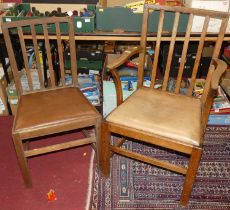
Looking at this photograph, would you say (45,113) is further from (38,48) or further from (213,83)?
(213,83)

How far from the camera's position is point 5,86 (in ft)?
7.61

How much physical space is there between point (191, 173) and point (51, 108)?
2.83 ft

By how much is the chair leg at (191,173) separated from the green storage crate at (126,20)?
1.02 metres

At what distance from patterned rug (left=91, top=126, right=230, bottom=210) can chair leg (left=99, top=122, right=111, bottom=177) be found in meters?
0.08

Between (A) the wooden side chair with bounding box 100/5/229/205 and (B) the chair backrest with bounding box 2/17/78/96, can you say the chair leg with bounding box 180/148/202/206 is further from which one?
(B) the chair backrest with bounding box 2/17/78/96

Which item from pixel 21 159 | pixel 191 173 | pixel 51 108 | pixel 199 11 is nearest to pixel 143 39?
pixel 199 11

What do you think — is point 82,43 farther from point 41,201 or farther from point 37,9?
point 41,201

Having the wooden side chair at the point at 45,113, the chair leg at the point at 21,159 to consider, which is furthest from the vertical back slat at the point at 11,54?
the chair leg at the point at 21,159

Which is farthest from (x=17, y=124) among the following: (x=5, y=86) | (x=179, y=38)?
(x=179, y=38)

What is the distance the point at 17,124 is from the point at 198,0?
145 centimetres

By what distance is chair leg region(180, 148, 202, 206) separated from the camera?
146 cm

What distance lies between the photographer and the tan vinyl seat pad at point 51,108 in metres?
1.58

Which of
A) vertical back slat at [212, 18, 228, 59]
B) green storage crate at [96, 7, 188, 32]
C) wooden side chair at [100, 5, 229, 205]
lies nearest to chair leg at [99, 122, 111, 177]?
wooden side chair at [100, 5, 229, 205]

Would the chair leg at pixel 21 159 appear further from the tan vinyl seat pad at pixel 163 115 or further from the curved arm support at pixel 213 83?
the curved arm support at pixel 213 83
